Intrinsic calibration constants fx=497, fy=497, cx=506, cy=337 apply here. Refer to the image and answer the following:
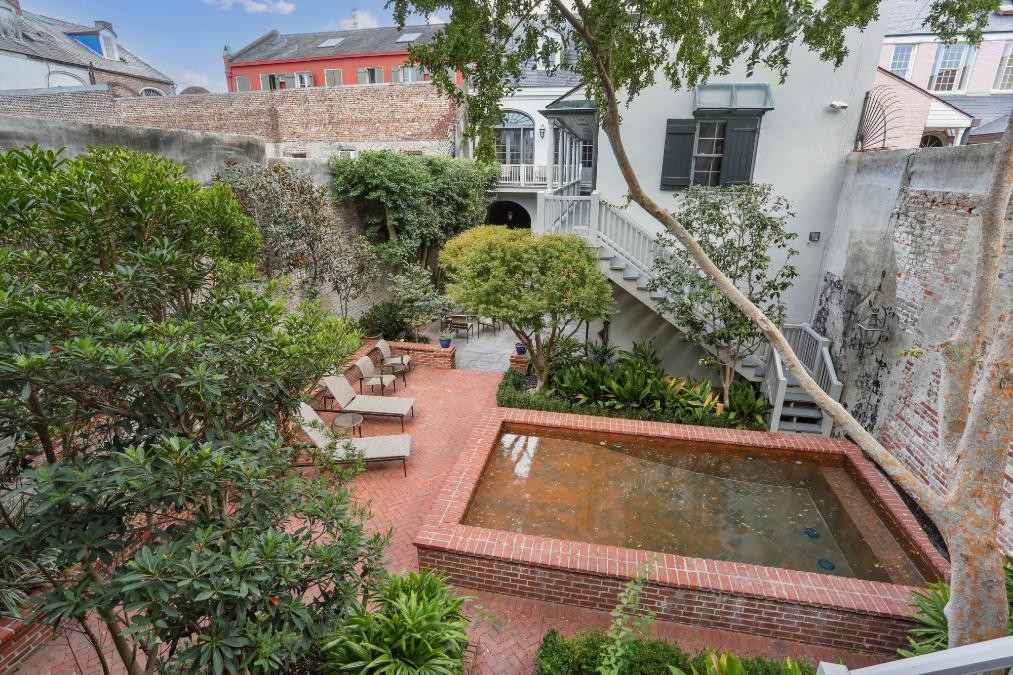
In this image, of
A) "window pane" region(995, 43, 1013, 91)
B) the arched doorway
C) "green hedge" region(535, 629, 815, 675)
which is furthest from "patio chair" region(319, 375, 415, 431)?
"window pane" region(995, 43, 1013, 91)

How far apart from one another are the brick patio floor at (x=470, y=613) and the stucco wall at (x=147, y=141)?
4.65 m

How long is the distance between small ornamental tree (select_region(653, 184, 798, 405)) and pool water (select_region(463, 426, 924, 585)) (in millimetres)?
2041

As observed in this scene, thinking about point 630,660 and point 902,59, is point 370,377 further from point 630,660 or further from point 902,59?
point 902,59

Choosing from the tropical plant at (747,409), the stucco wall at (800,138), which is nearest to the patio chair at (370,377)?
the stucco wall at (800,138)

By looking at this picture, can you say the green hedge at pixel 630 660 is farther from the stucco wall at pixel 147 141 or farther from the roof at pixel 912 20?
the roof at pixel 912 20

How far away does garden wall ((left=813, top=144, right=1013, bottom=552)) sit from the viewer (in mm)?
5938

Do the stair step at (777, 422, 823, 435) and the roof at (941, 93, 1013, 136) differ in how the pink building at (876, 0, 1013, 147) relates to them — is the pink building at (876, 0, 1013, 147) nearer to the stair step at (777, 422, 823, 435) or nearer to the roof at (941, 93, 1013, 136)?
the roof at (941, 93, 1013, 136)

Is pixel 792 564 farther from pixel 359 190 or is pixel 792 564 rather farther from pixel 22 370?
pixel 359 190

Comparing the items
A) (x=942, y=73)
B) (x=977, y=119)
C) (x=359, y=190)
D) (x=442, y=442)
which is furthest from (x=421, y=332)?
(x=942, y=73)

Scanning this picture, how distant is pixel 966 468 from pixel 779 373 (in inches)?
203

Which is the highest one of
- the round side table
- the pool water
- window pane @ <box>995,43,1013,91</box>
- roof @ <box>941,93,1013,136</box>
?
window pane @ <box>995,43,1013,91</box>

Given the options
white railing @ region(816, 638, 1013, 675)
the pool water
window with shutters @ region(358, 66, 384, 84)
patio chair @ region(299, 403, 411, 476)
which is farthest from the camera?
window with shutters @ region(358, 66, 384, 84)

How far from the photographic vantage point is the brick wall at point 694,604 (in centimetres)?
462

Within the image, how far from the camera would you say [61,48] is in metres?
24.2
